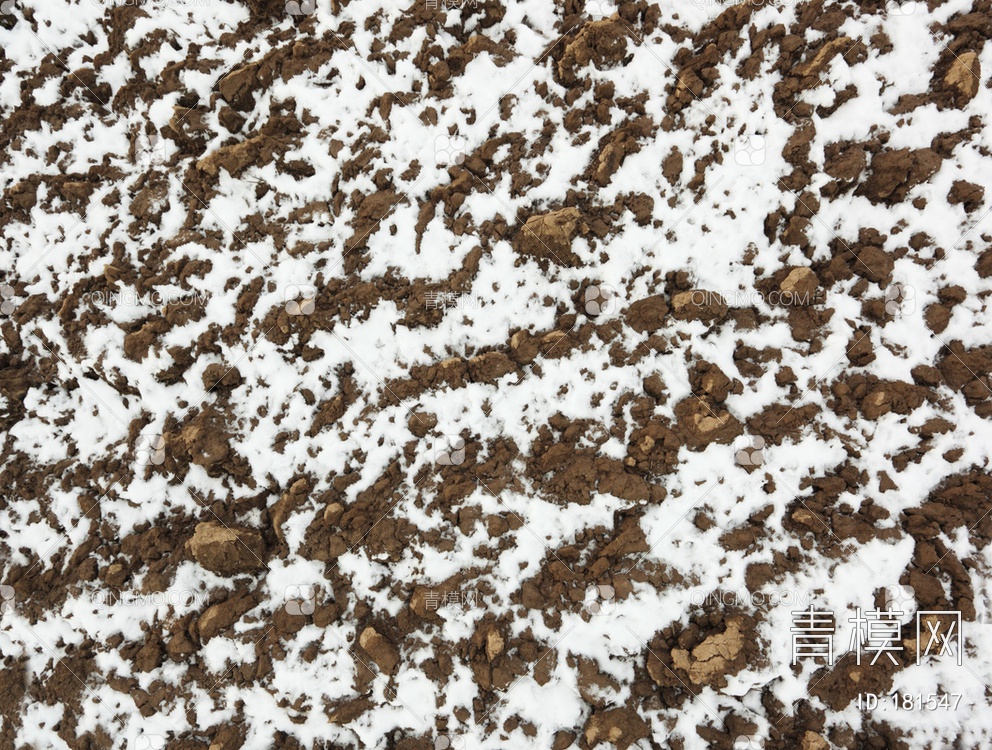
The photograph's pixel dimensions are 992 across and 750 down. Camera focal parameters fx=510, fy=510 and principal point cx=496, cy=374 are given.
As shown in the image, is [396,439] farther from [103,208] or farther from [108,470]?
[103,208]

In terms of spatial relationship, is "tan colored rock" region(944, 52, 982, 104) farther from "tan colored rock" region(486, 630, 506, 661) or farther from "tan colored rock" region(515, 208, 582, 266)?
"tan colored rock" region(486, 630, 506, 661)

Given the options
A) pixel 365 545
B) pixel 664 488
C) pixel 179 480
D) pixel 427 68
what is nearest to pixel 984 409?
pixel 664 488

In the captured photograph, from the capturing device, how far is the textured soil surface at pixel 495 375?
11.2 feet

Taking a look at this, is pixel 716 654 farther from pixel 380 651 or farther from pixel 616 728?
pixel 380 651

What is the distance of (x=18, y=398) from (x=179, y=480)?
1529 millimetres

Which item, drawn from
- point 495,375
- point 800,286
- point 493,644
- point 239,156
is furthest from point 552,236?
point 493,644

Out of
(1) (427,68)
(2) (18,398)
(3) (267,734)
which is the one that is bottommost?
(3) (267,734)

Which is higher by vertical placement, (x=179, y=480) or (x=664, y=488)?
(x=179, y=480)

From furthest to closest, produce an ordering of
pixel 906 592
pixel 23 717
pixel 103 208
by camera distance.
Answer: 1. pixel 103 208
2. pixel 23 717
3. pixel 906 592

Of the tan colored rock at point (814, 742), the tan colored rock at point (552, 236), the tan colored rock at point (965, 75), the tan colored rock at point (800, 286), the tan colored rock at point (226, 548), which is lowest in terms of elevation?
the tan colored rock at point (814, 742)

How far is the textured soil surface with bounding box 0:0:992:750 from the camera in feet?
11.2

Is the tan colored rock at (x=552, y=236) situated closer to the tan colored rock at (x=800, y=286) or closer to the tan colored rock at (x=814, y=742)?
the tan colored rock at (x=800, y=286)

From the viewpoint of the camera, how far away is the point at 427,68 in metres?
3.79

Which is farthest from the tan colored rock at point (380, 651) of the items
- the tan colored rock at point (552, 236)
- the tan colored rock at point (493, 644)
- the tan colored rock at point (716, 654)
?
the tan colored rock at point (552, 236)
